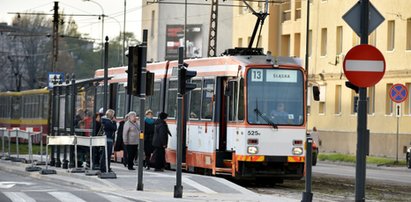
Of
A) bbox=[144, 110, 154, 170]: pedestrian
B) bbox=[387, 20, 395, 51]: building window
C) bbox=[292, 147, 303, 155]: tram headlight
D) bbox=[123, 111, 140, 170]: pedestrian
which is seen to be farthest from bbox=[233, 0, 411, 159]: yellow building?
bbox=[292, 147, 303, 155]: tram headlight

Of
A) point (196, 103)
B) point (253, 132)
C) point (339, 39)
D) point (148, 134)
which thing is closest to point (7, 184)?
point (253, 132)

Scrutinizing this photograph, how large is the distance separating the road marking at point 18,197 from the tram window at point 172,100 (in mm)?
11113

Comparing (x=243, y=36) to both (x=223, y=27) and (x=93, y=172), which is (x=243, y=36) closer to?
(x=223, y=27)

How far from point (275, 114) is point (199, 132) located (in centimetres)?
298

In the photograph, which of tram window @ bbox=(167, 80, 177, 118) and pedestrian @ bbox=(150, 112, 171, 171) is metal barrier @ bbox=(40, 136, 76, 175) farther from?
tram window @ bbox=(167, 80, 177, 118)

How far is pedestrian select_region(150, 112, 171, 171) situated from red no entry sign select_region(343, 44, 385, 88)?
1642cm

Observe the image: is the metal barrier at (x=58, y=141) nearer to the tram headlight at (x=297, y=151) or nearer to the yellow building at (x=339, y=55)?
the tram headlight at (x=297, y=151)

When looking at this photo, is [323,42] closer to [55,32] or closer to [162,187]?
[55,32]

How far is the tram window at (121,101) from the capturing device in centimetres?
4304

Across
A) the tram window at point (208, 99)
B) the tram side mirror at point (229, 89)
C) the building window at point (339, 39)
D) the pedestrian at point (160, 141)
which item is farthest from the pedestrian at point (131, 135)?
the building window at point (339, 39)

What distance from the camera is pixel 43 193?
1045 inches

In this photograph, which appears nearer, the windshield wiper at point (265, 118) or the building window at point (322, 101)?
the windshield wiper at point (265, 118)

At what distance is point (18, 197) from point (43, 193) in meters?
1.37

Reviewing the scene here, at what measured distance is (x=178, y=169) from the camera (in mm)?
26109
